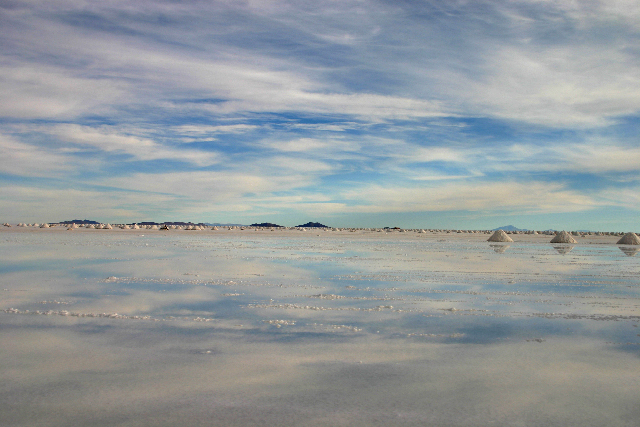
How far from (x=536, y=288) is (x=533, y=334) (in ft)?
15.5

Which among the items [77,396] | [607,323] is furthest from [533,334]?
[77,396]

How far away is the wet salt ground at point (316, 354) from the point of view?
3.54 meters

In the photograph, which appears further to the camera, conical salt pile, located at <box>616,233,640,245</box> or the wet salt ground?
conical salt pile, located at <box>616,233,640,245</box>

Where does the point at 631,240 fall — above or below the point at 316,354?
above

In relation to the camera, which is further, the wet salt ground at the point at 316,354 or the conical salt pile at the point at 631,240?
the conical salt pile at the point at 631,240

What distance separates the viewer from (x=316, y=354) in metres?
4.98

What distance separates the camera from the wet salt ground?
11.6 ft

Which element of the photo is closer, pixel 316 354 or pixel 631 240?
pixel 316 354

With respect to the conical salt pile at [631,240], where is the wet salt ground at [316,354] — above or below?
below

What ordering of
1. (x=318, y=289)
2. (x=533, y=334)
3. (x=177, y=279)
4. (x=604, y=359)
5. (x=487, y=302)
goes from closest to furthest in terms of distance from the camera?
(x=604, y=359)
(x=533, y=334)
(x=487, y=302)
(x=318, y=289)
(x=177, y=279)

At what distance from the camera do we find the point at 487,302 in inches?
332

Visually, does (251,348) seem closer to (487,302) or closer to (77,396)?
(77,396)

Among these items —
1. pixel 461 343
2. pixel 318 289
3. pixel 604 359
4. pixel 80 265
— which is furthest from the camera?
pixel 80 265

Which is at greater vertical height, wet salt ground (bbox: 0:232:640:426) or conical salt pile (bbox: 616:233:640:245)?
conical salt pile (bbox: 616:233:640:245)
